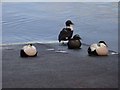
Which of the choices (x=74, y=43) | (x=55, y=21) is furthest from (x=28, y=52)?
(x=55, y=21)

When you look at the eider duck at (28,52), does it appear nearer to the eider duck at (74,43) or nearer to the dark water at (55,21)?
the eider duck at (74,43)

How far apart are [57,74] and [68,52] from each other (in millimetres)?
803

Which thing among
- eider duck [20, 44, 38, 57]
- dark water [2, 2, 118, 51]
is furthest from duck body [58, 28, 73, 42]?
eider duck [20, 44, 38, 57]

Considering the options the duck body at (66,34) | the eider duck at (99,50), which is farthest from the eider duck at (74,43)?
the eider duck at (99,50)

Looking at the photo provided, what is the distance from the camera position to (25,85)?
5.92 ft

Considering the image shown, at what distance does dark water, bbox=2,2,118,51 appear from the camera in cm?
397

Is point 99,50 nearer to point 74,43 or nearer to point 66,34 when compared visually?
point 74,43

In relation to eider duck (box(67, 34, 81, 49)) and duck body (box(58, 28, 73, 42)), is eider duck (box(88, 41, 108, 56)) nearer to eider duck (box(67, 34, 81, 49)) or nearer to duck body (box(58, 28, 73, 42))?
eider duck (box(67, 34, 81, 49))

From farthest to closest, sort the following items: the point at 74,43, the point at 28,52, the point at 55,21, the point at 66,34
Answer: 1. the point at 55,21
2. the point at 66,34
3. the point at 74,43
4. the point at 28,52

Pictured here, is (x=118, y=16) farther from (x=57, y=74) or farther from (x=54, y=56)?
(x=57, y=74)

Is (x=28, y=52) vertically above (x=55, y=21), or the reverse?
(x=55, y=21)

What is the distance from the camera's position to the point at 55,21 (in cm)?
495

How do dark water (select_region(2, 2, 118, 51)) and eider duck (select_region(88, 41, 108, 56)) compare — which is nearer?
eider duck (select_region(88, 41, 108, 56))

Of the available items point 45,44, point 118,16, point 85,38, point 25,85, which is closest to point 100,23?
point 118,16
